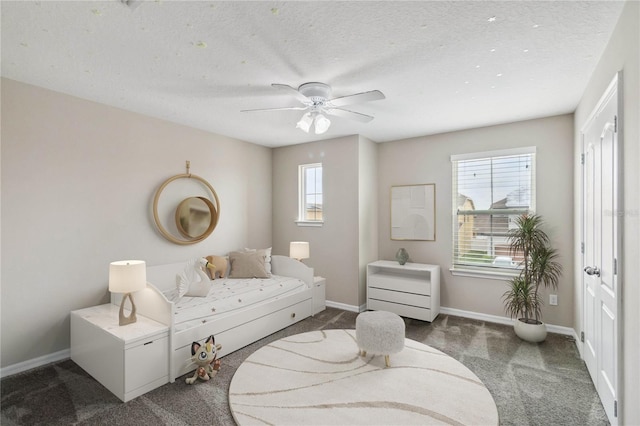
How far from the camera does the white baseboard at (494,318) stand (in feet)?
11.8

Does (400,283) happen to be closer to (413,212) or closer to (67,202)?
(413,212)

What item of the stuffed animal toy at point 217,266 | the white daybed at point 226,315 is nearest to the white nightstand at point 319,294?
the white daybed at point 226,315

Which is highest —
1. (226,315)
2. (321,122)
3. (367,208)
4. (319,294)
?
(321,122)

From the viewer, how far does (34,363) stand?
2832mm

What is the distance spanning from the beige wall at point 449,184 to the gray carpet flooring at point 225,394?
77 centimetres

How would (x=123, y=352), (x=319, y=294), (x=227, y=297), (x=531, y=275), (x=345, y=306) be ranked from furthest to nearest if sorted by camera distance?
1. (x=345, y=306)
2. (x=319, y=294)
3. (x=531, y=275)
4. (x=227, y=297)
5. (x=123, y=352)

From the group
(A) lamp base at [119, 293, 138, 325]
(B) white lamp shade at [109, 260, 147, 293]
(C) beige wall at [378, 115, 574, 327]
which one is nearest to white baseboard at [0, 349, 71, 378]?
(A) lamp base at [119, 293, 138, 325]

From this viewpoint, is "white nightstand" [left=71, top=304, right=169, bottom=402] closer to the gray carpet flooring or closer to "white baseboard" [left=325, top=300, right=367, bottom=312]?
the gray carpet flooring

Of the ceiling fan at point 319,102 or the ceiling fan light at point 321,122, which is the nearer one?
the ceiling fan at point 319,102

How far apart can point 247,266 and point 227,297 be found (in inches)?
34.4

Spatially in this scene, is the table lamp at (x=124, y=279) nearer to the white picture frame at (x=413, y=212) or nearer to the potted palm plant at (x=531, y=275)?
the white picture frame at (x=413, y=212)

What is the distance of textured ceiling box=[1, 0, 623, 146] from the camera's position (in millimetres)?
1806

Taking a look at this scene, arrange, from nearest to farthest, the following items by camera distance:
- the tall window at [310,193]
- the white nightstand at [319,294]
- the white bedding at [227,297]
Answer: the white bedding at [227,297] < the white nightstand at [319,294] < the tall window at [310,193]


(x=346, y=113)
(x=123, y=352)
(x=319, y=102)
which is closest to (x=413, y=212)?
(x=346, y=113)
